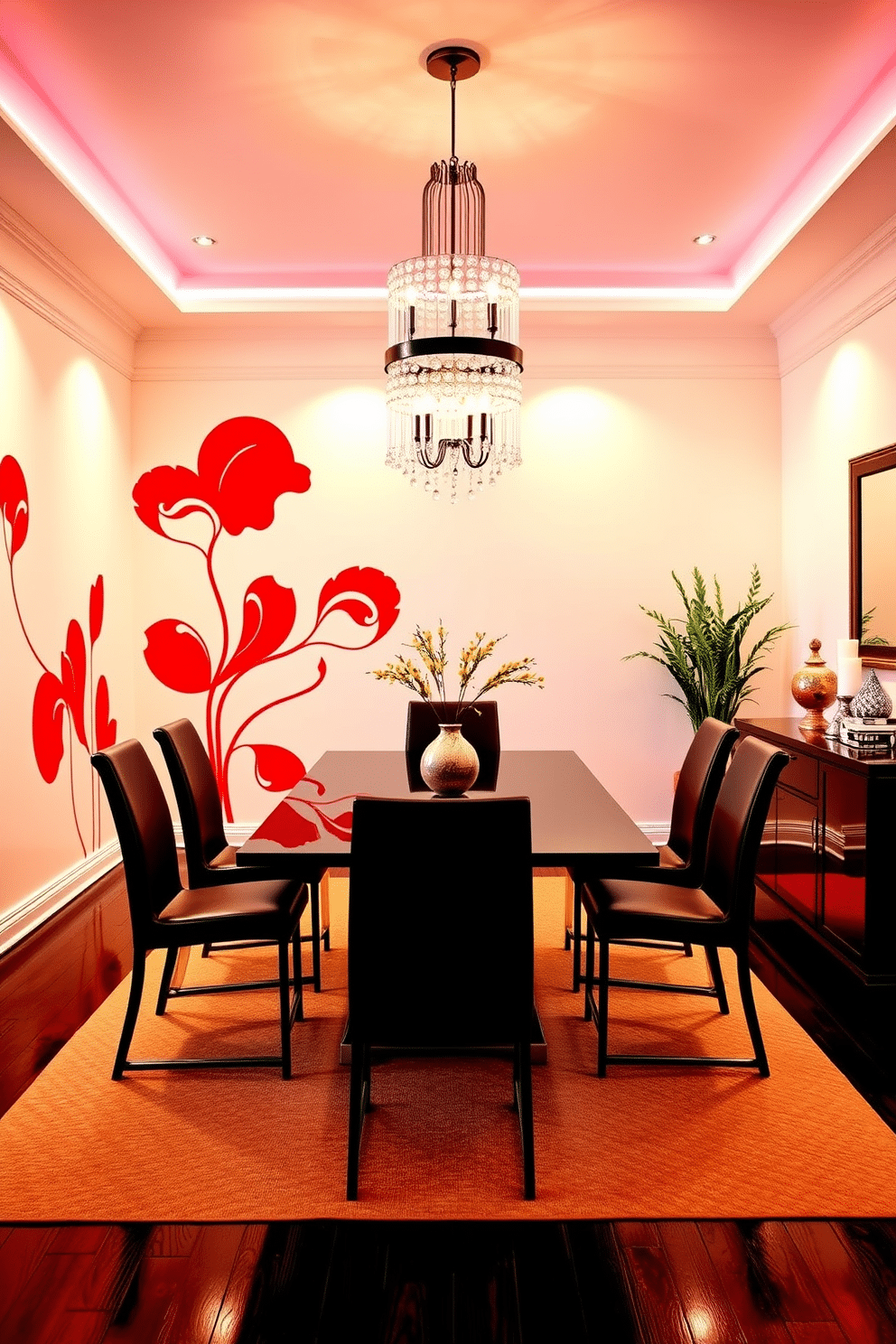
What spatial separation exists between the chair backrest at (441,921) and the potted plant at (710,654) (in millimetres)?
2947

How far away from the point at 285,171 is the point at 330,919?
2.95 m

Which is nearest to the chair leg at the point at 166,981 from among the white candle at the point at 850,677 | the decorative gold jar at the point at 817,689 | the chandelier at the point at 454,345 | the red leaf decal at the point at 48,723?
the red leaf decal at the point at 48,723

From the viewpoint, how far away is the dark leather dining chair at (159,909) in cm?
262

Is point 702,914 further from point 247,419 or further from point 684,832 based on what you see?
point 247,419

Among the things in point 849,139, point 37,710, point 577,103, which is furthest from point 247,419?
point 849,139

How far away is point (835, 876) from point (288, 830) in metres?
1.93

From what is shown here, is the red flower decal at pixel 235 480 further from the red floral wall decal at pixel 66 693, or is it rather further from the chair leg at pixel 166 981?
the chair leg at pixel 166 981

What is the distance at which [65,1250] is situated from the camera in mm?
1952

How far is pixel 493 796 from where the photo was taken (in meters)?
2.91

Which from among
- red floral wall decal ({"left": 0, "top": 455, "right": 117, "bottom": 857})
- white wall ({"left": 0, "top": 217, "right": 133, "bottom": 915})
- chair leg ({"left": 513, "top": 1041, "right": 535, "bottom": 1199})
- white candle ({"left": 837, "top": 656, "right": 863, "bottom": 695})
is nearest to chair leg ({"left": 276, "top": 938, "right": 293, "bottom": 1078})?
chair leg ({"left": 513, "top": 1041, "right": 535, "bottom": 1199})

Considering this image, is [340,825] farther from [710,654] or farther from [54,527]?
[710,654]

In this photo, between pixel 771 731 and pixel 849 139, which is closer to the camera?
pixel 849 139

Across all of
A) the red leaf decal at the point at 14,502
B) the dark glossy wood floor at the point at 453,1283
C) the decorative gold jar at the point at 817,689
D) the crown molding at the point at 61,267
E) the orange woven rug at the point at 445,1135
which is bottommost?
the dark glossy wood floor at the point at 453,1283

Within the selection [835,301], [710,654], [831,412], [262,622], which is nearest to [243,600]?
[262,622]
